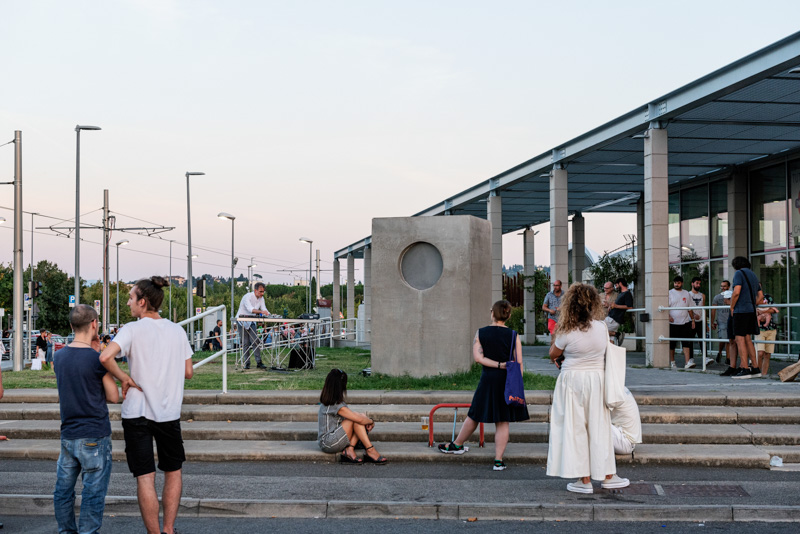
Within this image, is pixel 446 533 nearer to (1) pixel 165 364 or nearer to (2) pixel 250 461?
(1) pixel 165 364

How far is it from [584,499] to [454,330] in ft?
22.8

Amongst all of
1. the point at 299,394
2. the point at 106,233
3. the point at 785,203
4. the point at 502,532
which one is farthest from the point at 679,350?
the point at 106,233

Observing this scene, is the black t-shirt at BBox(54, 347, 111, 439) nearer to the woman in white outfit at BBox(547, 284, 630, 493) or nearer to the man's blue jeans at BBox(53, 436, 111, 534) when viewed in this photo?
the man's blue jeans at BBox(53, 436, 111, 534)

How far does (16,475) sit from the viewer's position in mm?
8633

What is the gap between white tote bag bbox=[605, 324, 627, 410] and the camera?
7.56 metres

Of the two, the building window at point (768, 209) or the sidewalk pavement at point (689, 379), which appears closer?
the sidewalk pavement at point (689, 379)

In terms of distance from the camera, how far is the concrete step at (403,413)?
10539 mm

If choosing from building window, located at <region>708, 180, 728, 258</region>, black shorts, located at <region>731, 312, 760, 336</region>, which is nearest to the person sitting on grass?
black shorts, located at <region>731, 312, 760, 336</region>

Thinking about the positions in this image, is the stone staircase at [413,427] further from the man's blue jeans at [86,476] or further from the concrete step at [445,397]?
the man's blue jeans at [86,476]

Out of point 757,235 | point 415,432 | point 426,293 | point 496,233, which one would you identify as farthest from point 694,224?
point 415,432

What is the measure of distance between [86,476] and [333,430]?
3.68 metres

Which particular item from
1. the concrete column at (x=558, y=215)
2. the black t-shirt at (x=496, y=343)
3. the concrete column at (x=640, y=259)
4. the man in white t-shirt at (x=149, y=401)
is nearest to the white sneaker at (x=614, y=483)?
the black t-shirt at (x=496, y=343)

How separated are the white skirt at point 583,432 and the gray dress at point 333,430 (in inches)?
98.4

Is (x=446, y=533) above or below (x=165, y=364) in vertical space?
below
